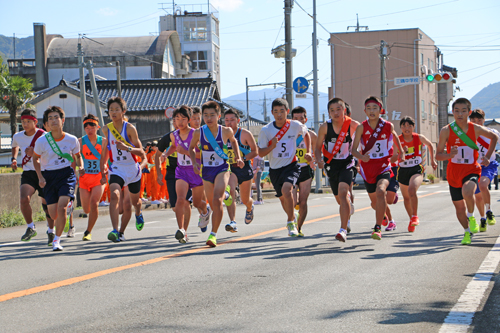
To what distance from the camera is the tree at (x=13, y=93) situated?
46.0 m

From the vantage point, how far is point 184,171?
9523 millimetres

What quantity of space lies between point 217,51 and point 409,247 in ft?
265

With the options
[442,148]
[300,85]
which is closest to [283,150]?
[442,148]

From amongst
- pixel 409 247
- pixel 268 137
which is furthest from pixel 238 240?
pixel 409 247

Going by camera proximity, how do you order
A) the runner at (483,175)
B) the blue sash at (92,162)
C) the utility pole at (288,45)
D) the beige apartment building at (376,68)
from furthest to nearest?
the beige apartment building at (376,68) → the utility pole at (288,45) → the blue sash at (92,162) → the runner at (483,175)

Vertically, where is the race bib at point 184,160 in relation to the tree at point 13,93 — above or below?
below

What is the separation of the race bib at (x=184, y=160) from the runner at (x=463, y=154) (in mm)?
3627

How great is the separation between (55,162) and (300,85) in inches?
804

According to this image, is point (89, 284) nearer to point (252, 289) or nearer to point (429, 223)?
point (252, 289)

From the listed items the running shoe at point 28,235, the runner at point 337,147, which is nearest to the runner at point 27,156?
the running shoe at point 28,235

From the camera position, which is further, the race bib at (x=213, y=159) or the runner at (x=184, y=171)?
the runner at (x=184, y=171)

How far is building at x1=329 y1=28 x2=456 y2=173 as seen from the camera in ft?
176

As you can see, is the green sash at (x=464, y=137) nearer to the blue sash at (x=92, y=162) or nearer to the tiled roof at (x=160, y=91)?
the blue sash at (x=92, y=162)

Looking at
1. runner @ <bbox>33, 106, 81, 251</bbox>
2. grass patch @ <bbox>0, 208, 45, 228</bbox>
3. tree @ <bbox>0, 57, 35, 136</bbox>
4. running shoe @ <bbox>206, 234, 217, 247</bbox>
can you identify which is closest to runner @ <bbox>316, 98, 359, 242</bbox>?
running shoe @ <bbox>206, 234, 217, 247</bbox>
